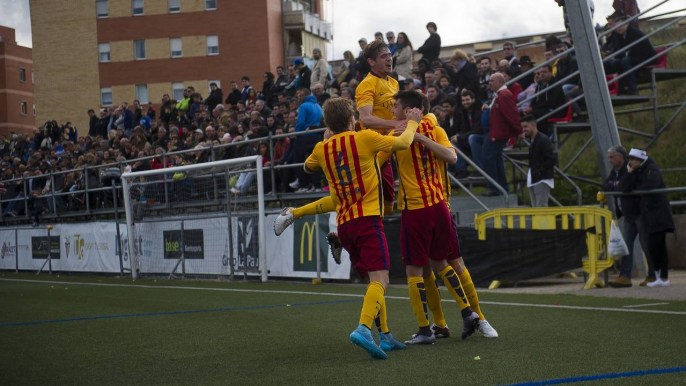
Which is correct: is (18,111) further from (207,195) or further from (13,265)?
(207,195)

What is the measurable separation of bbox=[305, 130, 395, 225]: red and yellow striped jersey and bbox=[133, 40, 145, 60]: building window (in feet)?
209

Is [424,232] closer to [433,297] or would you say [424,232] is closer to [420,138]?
[433,297]

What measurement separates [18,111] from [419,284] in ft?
287

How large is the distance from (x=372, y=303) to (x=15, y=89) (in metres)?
89.1

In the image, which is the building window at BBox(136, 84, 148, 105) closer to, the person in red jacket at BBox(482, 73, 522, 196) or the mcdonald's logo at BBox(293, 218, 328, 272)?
the mcdonald's logo at BBox(293, 218, 328, 272)

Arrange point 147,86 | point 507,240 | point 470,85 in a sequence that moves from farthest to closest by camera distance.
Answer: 1. point 147,86
2. point 470,85
3. point 507,240

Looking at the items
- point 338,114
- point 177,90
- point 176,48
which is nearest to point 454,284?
point 338,114

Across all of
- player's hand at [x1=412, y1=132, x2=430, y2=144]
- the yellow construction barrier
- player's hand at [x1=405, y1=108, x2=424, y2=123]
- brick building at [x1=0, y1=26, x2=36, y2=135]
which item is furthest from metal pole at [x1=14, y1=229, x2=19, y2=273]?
brick building at [x1=0, y1=26, x2=36, y2=135]

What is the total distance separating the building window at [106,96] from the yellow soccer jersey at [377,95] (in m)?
63.4

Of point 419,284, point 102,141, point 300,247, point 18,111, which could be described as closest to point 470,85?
point 300,247

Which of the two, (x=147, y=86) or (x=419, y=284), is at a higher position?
(x=147, y=86)

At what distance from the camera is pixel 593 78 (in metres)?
15.3

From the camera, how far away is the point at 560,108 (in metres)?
16.9

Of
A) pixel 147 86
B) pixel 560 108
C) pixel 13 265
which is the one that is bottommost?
pixel 13 265
